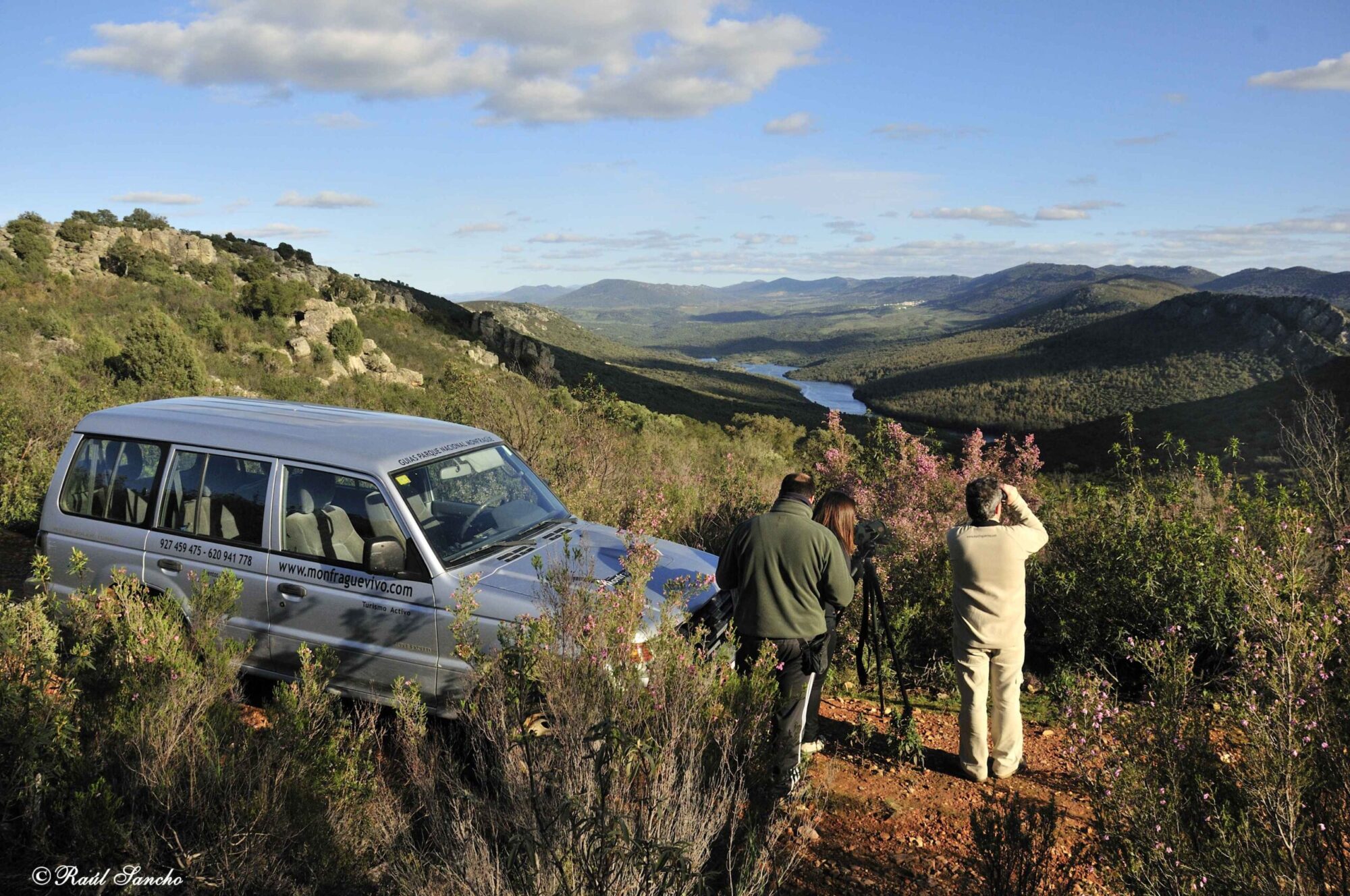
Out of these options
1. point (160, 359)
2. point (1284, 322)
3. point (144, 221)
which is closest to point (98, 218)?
point (144, 221)

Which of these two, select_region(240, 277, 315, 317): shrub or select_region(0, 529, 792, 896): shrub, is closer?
select_region(0, 529, 792, 896): shrub

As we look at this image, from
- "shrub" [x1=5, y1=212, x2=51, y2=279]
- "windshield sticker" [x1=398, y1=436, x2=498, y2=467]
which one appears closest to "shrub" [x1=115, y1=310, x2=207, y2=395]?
"shrub" [x1=5, y1=212, x2=51, y2=279]

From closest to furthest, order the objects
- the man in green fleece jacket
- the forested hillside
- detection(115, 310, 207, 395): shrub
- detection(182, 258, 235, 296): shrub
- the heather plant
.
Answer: the heather plant → the man in green fleece jacket → the forested hillside → detection(115, 310, 207, 395): shrub → detection(182, 258, 235, 296): shrub

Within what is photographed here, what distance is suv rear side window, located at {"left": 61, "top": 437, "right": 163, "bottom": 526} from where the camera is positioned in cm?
462

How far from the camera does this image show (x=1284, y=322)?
211 feet

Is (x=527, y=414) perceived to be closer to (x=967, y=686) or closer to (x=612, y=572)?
(x=612, y=572)

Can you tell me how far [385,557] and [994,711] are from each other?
3.38m

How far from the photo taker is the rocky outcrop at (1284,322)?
195 ft

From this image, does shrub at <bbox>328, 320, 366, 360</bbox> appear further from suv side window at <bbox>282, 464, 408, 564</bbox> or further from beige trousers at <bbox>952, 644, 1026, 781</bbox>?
beige trousers at <bbox>952, 644, 1026, 781</bbox>

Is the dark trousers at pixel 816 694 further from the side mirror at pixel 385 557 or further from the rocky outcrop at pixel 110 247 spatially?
the rocky outcrop at pixel 110 247

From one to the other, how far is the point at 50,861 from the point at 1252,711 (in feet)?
13.4

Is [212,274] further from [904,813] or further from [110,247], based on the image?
[904,813]

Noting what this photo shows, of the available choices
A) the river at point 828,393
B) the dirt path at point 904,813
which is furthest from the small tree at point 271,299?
the river at point 828,393

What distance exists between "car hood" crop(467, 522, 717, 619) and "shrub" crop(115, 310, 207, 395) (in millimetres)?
16495
